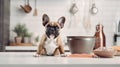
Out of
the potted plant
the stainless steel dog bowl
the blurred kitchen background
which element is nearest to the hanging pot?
the blurred kitchen background

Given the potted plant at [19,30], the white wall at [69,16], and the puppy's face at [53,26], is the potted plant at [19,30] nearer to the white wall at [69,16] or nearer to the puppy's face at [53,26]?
the white wall at [69,16]

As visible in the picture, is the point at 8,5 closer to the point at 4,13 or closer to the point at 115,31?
the point at 4,13

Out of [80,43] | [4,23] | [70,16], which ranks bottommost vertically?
[80,43]

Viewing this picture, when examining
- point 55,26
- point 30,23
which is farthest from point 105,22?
point 55,26

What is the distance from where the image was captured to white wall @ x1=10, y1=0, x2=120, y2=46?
11.4ft

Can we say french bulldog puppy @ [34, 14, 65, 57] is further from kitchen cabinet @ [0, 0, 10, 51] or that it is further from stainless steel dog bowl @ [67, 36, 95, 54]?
kitchen cabinet @ [0, 0, 10, 51]

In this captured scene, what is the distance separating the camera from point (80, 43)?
115 cm

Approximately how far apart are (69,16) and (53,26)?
2411 mm

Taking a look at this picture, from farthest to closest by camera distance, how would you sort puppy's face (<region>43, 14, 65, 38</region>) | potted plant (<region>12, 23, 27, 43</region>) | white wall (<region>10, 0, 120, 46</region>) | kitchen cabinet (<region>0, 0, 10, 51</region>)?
white wall (<region>10, 0, 120, 46</region>)
potted plant (<region>12, 23, 27, 43</region>)
kitchen cabinet (<region>0, 0, 10, 51</region>)
puppy's face (<region>43, 14, 65, 38</region>)

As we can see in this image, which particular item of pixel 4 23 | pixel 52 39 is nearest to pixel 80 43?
pixel 52 39

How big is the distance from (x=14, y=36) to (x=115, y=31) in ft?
4.56

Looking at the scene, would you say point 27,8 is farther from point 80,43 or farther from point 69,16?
point 80,43

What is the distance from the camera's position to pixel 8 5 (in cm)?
338

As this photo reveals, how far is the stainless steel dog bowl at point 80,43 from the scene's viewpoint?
3.74 ft
